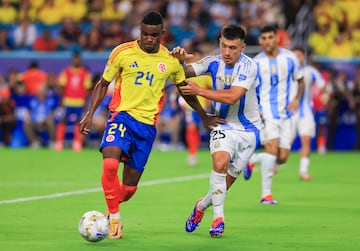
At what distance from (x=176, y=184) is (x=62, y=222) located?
19.1 feet

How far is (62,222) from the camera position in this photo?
11.1 m

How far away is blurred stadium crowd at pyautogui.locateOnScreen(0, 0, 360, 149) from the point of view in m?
26.4

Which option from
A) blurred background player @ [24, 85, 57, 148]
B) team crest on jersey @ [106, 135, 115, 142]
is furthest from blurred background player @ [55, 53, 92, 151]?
team crest on jersey @ [106, 135, 115, 142]

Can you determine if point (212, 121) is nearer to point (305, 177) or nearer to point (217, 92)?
point (217, 92)

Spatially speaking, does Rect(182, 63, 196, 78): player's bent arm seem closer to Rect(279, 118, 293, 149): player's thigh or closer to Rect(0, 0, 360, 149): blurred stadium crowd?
Rect(279, 118, 293, 149): player's thigh

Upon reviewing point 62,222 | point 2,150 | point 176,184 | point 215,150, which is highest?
point 215,150

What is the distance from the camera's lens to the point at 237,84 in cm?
1041

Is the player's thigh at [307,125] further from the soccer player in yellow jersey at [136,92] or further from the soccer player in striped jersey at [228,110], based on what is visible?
the soccer player in yellow jersey at [136,92]

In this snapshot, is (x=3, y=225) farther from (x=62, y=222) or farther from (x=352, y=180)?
(x=352, y=180)

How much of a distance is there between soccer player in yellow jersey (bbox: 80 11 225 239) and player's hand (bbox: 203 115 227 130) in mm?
382

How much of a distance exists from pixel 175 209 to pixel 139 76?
10.5 ft

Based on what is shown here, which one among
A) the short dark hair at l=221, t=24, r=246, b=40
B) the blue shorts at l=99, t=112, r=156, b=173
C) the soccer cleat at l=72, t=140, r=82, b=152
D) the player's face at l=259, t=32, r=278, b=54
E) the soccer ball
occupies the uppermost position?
the short dark hair at l=221, t=24, r=246, b=40

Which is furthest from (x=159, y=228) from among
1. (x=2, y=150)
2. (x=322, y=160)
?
(x=2, y=150)

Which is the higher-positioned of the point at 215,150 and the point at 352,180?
the point at 215,150
